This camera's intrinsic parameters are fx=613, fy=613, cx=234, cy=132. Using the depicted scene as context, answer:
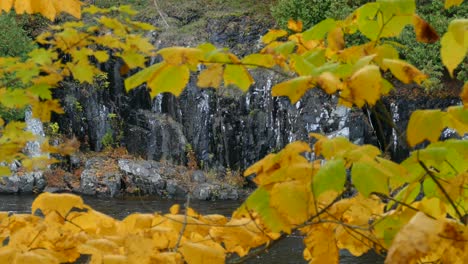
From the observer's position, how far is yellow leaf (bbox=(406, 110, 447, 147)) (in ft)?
3.60

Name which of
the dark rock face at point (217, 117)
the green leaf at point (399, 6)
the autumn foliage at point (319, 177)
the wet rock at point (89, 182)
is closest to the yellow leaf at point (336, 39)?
the autumn foliage at point (319, 177)

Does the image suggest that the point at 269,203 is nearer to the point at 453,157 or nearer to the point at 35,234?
the point at 453,157

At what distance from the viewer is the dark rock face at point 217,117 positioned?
14.5m

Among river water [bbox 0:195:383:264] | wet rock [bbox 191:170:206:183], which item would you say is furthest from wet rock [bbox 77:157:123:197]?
wet rock [bbox 191:170:206:183]

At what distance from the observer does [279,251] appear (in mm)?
8992

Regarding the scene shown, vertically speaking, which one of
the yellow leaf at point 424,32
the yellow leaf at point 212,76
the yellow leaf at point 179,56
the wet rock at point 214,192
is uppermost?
the yellow leaf at point 424,32

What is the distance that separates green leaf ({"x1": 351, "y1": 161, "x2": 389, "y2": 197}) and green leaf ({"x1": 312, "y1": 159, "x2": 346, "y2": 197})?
0.02m

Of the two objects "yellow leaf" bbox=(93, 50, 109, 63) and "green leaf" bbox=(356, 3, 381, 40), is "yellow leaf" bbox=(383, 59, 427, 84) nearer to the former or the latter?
"green leaf" bbox=(356, 3, 381, 40)

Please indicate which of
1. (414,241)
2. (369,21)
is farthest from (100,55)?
(414,241)

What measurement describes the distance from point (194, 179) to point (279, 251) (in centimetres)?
660

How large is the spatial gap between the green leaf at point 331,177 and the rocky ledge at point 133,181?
43.6 ft

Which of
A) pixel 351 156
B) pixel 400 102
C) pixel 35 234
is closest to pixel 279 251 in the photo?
pixel 400 102

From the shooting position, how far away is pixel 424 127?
3.65 feet

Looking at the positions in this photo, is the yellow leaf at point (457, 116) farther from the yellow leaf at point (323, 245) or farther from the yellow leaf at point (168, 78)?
the yellow leaf at point (168, 78)
